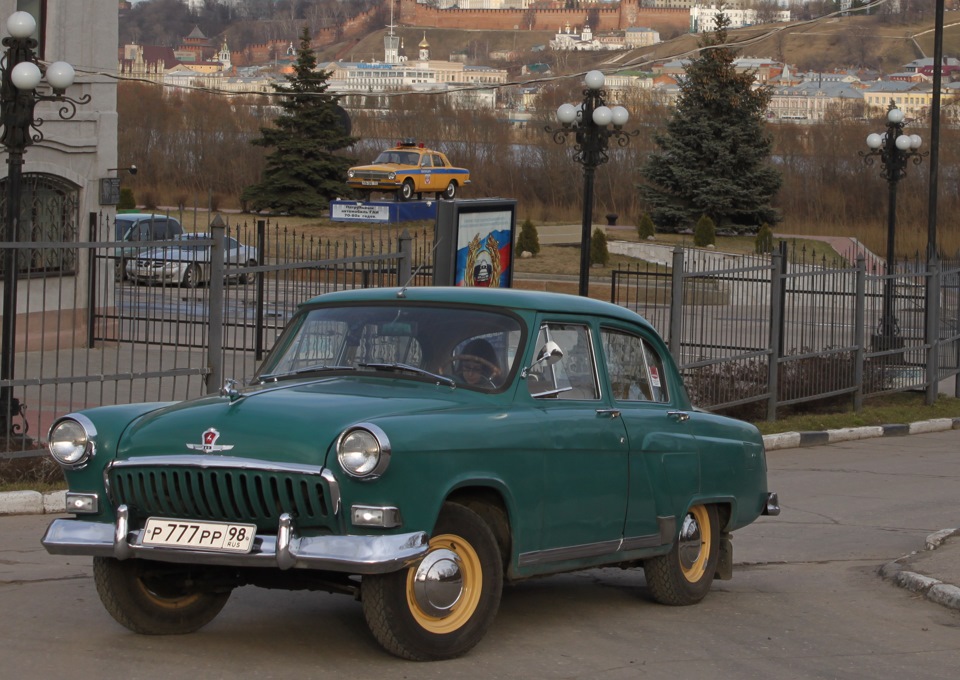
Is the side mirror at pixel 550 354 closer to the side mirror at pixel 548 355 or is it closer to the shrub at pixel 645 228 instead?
the side mirror at pixel 548 355

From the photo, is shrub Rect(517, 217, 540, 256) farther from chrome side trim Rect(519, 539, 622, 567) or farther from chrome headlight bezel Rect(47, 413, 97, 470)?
chrome headlight bezel Rect(47, 413, 97, 470)

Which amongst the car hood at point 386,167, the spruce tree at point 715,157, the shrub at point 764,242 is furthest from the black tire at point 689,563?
the spruce tree at point 715,157

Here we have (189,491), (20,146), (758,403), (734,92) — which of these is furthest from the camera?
(734,92)

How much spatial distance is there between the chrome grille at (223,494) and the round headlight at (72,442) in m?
0.24

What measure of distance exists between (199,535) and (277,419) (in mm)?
570

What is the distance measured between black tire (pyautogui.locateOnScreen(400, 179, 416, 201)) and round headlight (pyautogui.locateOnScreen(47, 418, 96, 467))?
46.0 m

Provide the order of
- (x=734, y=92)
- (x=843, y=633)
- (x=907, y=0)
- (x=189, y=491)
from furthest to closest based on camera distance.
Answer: (x=907, y=0)
(x=734, y=92)
(x=843, y=633)
(x=189, y=491)

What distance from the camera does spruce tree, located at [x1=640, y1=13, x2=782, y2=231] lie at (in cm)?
5338

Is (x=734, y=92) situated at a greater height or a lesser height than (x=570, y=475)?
greater

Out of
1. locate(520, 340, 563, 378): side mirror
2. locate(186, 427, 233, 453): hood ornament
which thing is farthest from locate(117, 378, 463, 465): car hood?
locate(520, 340, 563, 378): side mirror

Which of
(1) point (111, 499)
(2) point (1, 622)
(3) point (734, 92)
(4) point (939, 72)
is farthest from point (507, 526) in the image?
(3) point (734, 92)

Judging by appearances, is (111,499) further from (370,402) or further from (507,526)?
(507,526)

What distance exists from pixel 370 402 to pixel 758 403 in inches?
490

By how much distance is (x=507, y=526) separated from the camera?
6453mm
